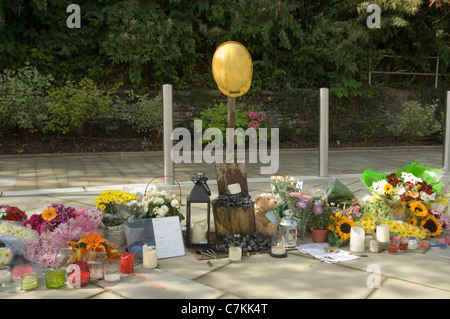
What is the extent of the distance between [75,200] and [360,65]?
33.0 ft

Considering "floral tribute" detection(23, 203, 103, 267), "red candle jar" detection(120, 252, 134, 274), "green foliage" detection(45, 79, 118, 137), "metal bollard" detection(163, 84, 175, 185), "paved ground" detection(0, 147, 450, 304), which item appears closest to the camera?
"paved ground" detection(0, 147, 450, 304)

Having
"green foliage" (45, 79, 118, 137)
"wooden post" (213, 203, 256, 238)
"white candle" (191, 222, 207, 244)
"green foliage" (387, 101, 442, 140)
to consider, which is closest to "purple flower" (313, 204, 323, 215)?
"wooden post" (213, 203, 256, 238)

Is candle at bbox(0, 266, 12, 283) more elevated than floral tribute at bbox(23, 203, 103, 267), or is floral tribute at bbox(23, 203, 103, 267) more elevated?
floral tribute at bbox(23, 203, 103, 267)

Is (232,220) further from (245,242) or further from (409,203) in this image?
(409,203)

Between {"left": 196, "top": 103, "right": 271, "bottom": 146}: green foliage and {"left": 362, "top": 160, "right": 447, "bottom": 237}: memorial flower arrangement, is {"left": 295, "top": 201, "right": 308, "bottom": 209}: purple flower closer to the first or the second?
{"left": 362, "top": 160, "right": 447, "bottom": 237}: memorial flower arrangement

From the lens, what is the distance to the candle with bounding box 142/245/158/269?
2.58 metres

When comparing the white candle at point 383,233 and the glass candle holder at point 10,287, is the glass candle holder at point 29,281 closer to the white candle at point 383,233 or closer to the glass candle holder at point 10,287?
the glass candle holder at point 10,287

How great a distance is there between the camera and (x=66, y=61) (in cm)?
Answer: 1047

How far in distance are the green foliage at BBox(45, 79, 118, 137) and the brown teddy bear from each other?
22.6 ft

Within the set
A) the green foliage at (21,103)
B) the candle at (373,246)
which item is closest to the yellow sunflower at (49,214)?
the candle at (373,246)

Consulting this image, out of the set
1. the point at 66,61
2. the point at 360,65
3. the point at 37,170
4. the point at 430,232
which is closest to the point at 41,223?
the point at 430,232

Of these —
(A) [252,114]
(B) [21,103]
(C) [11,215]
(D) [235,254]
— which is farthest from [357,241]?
(B) [21,103]

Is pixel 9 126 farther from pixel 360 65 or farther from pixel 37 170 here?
pixel 360 65

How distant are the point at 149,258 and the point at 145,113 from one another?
24.5 feet
